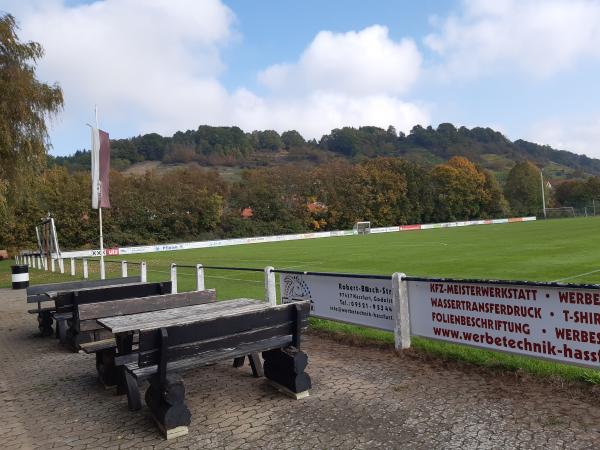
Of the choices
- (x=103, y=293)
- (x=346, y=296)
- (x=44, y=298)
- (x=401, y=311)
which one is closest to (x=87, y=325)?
(x=103, y=293)

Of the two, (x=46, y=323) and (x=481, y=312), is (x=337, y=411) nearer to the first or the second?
(x=481, y=312)

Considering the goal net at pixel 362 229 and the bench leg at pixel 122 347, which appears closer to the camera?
the bench leg at pixel 122 347

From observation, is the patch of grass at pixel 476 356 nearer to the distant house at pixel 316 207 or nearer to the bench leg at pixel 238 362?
the bench leg at pixel 238 362

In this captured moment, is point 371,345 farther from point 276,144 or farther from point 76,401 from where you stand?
point 276,144

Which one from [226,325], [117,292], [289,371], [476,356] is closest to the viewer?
[226,325]

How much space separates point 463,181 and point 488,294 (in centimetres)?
8766

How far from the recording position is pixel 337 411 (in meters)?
4.48

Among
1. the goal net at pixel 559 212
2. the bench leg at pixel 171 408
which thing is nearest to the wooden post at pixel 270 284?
the bench leg at pixel 171 408

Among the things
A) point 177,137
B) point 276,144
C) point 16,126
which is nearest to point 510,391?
point 16,126

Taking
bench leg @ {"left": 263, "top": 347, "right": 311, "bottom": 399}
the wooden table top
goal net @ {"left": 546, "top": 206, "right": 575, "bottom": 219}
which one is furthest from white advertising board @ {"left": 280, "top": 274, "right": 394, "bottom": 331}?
goal net @ {"left": 546, "top": 206, "right": 575, "bottom": 219}

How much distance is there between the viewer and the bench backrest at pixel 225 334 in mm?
4113

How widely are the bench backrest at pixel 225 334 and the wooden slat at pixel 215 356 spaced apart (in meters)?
0.01

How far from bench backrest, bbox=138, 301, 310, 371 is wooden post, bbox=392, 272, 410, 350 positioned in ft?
5.49

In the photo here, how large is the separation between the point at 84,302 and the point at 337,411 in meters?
4.78
